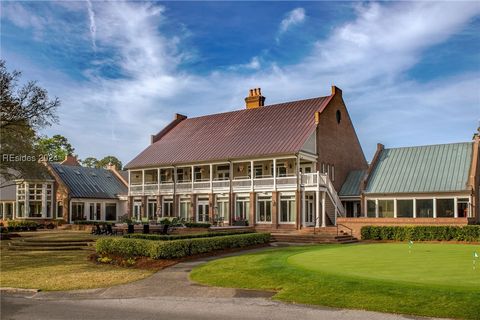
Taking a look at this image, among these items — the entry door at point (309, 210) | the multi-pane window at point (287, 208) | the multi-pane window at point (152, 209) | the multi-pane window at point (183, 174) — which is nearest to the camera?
the multi-pane window at point (287, 208)

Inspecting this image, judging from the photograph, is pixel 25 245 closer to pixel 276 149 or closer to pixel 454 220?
pixel 276 149

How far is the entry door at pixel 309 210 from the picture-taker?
1554 inches

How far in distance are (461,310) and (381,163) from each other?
106ft

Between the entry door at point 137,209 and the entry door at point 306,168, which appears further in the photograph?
the entry door at point 137,209

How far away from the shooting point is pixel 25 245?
93.9ft

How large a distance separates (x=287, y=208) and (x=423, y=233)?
12141mm

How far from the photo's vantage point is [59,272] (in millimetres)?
18875

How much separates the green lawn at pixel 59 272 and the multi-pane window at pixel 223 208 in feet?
62.2

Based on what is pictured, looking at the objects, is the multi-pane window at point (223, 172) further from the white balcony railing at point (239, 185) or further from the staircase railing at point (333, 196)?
the staircase railing at point (333, 196)

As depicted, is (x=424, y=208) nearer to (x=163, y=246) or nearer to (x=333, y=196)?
(x=333, y=196)

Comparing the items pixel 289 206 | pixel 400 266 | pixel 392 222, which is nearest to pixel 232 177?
pixel 289 206

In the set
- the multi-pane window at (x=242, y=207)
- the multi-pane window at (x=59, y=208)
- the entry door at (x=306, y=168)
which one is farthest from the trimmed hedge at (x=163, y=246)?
the multi-pane window at (x=59, y=208)

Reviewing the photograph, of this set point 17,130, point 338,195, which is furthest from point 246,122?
point 17,130

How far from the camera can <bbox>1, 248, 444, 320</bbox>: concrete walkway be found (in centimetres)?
1124
